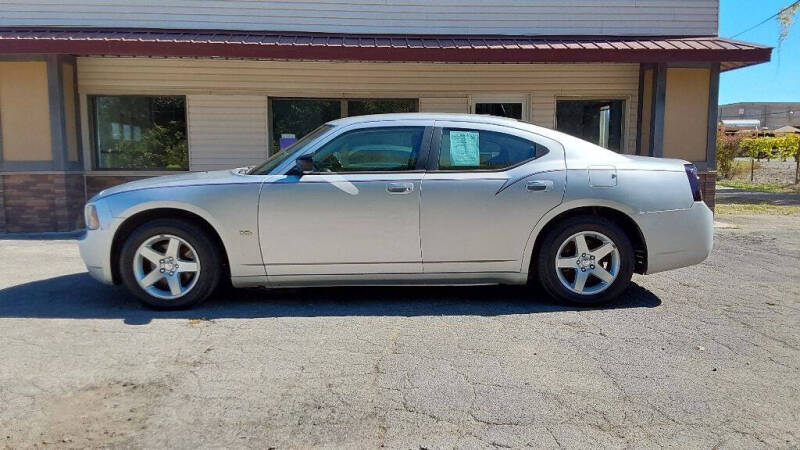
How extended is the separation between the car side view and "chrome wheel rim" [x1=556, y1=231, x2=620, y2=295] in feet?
0.03

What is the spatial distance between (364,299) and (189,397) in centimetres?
210

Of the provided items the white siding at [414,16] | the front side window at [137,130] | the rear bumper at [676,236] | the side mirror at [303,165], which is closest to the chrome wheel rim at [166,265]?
the side mirror at [303,165]

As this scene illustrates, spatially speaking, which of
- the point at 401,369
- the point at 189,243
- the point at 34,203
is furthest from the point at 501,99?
the point at 34,203

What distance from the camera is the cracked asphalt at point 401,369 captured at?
2.72 meters

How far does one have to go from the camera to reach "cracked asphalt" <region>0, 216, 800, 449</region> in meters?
2.72

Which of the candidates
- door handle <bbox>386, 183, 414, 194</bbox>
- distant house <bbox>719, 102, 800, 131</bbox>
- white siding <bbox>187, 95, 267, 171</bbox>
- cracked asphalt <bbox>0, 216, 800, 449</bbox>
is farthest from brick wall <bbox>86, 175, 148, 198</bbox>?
distant house <bbox>719, 102, 800, 131</bbox>

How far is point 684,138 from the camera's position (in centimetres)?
1004

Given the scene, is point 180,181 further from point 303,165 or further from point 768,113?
point 768,113

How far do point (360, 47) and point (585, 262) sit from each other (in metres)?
5.54

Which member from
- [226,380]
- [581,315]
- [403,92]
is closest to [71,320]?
[226,380]

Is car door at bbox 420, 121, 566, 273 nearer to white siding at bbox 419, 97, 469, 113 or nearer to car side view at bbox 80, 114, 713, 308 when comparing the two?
car side view at bbox 80, 114, 713, 308

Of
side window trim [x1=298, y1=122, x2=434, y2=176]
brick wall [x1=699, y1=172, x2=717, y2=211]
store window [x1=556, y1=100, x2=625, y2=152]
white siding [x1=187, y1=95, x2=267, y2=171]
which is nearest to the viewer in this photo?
side window trim [x1=298, y1=122, x2=434, y2=176]

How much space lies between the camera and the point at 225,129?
1013 cm

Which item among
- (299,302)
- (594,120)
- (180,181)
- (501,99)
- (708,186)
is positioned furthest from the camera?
(594,120)
